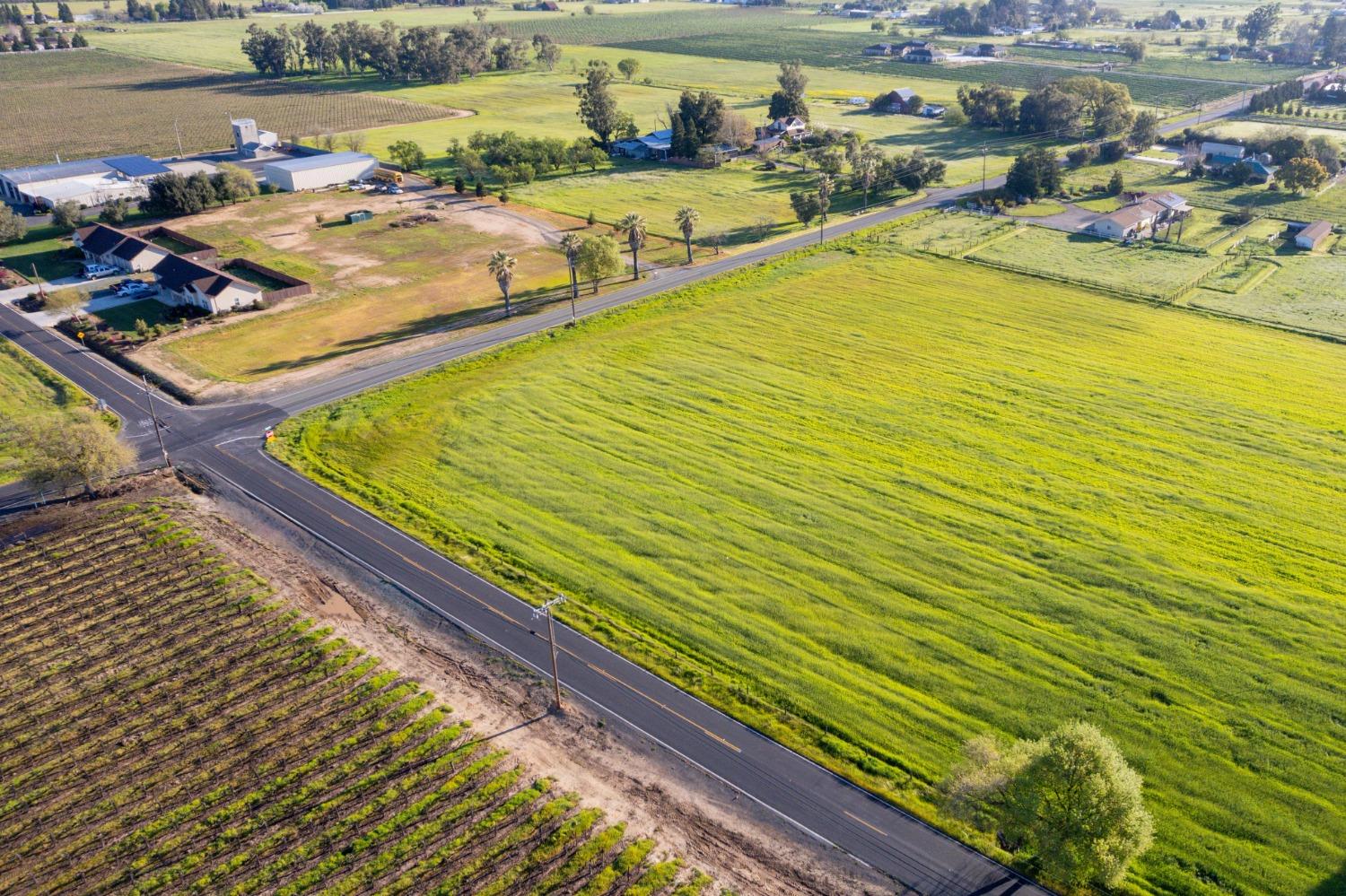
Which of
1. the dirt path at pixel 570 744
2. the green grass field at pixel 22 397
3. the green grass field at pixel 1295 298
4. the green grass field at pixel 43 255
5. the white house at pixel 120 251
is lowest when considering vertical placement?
the dirt path at pixel 570 744

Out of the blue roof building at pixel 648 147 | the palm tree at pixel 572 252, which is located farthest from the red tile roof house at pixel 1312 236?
the blue roof building at pixel 648 147

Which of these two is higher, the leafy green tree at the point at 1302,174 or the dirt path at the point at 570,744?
the leafy green tree at the point at 1302,174

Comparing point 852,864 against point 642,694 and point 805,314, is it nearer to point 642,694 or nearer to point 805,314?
point 642,694

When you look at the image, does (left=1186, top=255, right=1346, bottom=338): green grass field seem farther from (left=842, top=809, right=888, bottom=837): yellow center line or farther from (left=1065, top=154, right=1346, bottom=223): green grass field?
(left=842, top=809, right=888, bottom=837): yellow center line

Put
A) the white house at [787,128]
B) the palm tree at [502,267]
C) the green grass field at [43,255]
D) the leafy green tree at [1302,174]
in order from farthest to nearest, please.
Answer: the white house at [787,128] → the leafy green tree at [1302,174] → the green grass field at [43,255] → the palm tree at [502,267]

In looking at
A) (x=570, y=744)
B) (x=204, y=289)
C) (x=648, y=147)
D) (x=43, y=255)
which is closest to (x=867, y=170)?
(x=648, y=147)

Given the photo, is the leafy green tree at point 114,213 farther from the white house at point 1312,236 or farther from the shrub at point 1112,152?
the shrub at point 1112,152

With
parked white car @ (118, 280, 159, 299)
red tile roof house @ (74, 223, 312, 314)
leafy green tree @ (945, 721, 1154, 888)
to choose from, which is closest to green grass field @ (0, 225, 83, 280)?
red tile roof house @ (74, 223, 312, 314)
